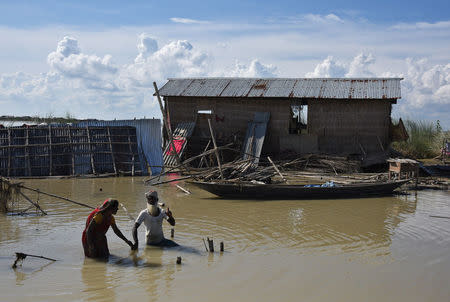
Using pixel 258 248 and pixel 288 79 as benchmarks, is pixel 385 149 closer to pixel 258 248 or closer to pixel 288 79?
pixel 288 79

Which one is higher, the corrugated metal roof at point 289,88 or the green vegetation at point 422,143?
the corrugated metal roof at point 289,88

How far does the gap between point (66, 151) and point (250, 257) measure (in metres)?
11.2

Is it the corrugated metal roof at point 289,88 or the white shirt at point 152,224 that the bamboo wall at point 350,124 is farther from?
the white shirt at point 152,224

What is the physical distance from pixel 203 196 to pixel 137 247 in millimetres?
5504

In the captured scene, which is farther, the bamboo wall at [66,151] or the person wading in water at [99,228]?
the bamboo wall at [66,151]

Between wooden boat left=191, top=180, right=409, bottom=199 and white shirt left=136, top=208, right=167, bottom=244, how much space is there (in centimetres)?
461

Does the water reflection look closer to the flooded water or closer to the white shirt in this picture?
the flooded water

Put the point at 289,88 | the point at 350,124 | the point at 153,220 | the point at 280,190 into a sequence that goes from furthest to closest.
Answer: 1. the point at 289,88
2. the point at 350,124
3. the point at 280,190
4. the point at 153,220

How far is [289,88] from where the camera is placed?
1741cm

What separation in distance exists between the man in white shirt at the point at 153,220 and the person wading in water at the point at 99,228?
1.53 ft

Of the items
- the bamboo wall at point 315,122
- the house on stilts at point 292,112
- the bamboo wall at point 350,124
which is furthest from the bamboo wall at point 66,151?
the bamboo wall at point 350,124

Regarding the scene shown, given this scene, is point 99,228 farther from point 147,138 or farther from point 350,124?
point 350,124

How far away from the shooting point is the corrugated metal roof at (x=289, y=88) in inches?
651

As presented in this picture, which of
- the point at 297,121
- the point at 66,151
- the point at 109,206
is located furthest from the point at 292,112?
the point at 109,206
